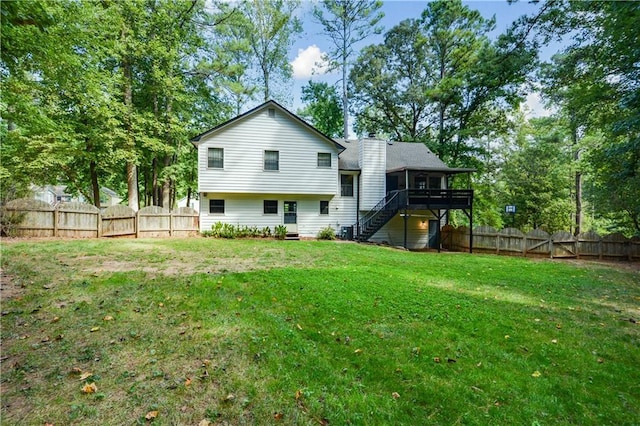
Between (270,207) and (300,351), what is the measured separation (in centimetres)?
1467

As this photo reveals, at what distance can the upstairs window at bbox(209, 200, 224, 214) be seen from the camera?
671 inches

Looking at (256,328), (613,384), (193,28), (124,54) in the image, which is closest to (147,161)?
(124,54)

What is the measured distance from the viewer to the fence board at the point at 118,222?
13680 mm

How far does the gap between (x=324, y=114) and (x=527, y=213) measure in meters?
19.4

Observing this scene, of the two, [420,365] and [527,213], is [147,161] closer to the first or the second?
[420,365]

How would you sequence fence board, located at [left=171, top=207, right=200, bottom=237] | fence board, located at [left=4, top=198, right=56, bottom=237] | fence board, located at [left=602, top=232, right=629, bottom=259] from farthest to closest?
fence board, located at [left=171, top=207, right=200, bottom=237], fence board, located at [left=602, top=232, right=629, bottom=259], fence board, located at [left=4, top=198, right=56, bottom=237]

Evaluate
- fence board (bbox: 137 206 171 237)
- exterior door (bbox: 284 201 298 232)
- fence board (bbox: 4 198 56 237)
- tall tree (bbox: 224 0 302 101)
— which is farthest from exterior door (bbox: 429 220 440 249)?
fence board (bbox: 4 198 56 237)

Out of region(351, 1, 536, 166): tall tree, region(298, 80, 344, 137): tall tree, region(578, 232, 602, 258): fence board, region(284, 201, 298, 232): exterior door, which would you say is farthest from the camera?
region(298, 80, 344, 137): tall tree

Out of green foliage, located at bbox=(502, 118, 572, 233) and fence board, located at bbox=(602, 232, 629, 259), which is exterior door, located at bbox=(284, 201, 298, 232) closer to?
fence board, located at bbox=(602, 232, 629, 259)

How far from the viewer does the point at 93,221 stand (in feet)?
43.3

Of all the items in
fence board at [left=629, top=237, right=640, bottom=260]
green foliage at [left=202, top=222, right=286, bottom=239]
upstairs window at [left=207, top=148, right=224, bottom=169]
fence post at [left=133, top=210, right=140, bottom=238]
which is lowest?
fence board at [left=629, top=237, right=640, bottom=260]

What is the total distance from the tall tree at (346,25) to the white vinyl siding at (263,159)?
9.80m

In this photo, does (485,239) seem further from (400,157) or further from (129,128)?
(129,128)

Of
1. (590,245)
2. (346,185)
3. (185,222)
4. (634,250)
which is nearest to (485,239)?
(590,245)
